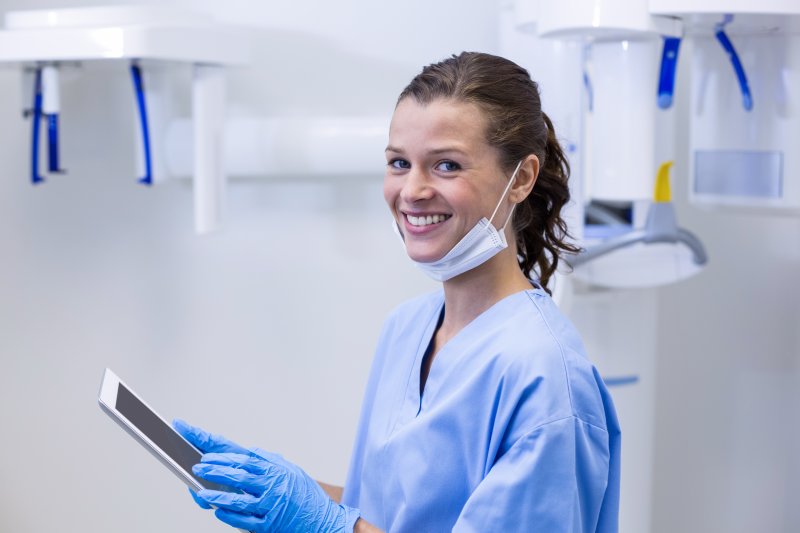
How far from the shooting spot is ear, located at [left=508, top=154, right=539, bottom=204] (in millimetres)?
1132

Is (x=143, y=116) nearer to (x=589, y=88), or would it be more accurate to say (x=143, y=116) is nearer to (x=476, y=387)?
(x=589, y=88)

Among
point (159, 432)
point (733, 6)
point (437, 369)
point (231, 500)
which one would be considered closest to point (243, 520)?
point (231, 500)

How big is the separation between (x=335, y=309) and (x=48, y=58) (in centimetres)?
76

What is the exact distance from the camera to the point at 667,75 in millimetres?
1568

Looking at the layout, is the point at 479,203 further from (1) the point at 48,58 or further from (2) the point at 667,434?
(2) the point at 667,434

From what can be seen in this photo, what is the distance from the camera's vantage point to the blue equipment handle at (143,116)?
5.89 ft

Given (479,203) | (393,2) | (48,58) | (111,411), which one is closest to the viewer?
(111,411)

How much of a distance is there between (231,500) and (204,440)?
5.4 inches

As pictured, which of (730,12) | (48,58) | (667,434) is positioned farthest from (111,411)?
(667,434)

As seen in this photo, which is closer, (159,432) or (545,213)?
→ (159,432)

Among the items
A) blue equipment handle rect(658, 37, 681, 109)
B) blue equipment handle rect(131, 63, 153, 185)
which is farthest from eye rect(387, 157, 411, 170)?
blue equipment handle rect(131, 63, 153, 185)

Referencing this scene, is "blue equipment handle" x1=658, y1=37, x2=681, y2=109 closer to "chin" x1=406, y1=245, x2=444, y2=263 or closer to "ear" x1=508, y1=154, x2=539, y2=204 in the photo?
"ear" x1=508, y1=154, x2=539, y2=204

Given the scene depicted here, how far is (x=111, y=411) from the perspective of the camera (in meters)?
1.00

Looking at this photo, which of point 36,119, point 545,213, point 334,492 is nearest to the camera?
point 545,213
